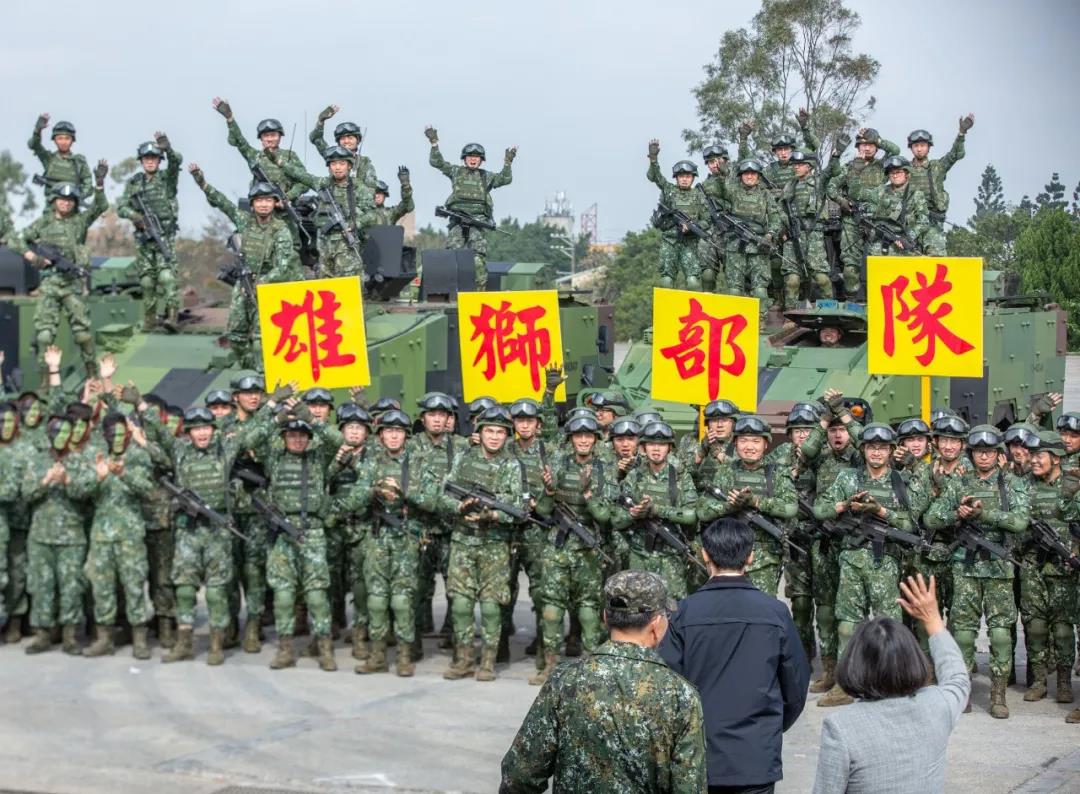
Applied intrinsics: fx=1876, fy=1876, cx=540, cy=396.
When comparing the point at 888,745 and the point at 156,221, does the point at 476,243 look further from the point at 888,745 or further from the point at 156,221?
the point at 888,745

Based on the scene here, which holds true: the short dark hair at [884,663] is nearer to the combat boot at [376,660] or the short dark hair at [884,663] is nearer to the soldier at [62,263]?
the combat boot at [376,660]

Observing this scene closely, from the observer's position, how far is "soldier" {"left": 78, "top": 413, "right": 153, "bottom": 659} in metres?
13.4

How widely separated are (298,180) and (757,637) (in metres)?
12.3

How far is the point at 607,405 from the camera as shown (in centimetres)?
1648

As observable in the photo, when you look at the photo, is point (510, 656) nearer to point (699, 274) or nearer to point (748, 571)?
point (748, 571)

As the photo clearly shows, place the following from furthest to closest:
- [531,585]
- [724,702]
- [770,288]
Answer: [770,288], [531,585], [724,702]

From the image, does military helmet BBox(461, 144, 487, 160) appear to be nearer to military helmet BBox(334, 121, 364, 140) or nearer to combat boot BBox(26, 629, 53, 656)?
military helmet BBox(334, 121, 364, 140)

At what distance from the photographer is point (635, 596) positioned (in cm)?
581

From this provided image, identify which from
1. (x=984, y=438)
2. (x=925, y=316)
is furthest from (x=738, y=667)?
(x=925, y=316)

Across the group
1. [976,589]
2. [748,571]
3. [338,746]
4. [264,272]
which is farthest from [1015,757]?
[264,272]

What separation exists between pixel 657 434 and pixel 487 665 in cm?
197

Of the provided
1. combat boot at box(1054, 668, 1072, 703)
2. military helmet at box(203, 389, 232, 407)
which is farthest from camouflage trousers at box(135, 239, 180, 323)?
combat boot at box(1054, 668, 1072, 703)

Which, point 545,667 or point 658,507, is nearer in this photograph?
point 658,507

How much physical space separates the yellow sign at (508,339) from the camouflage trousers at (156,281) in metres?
5.24
